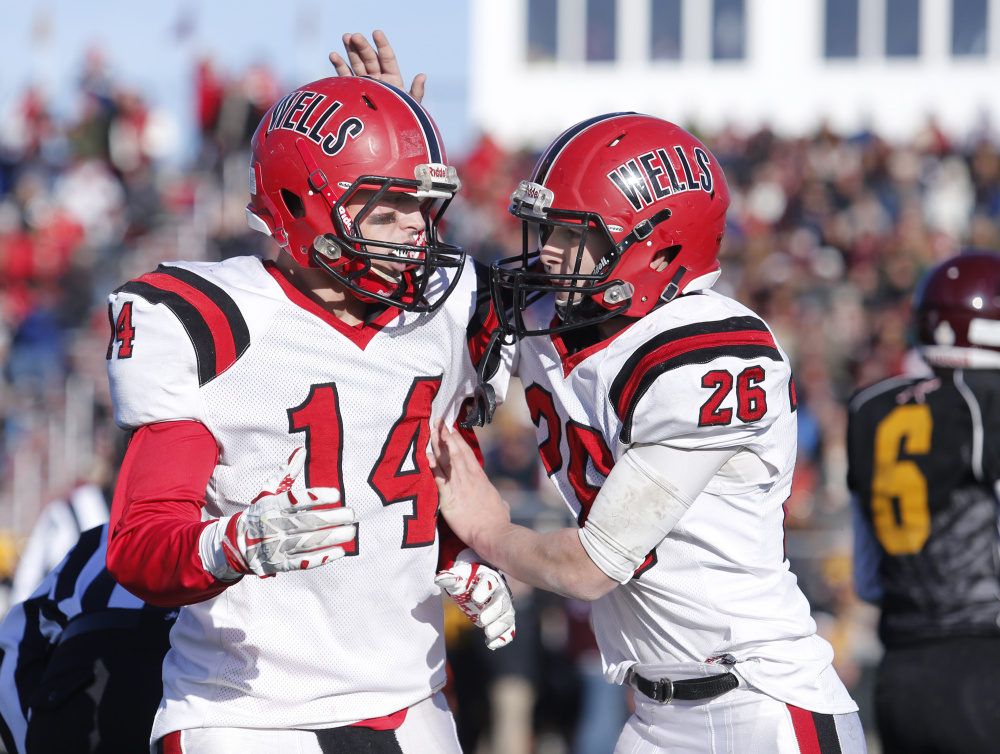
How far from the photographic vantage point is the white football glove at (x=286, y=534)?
2066mm

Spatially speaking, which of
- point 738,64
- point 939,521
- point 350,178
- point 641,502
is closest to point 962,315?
point 939,521

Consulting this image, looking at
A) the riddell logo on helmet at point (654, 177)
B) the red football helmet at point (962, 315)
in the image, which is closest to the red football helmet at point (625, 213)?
the riddell logo on helmet at point (654, 177)

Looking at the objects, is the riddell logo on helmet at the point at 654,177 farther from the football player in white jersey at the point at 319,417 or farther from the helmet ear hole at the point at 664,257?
the football player in white jersey at the point at 319,417

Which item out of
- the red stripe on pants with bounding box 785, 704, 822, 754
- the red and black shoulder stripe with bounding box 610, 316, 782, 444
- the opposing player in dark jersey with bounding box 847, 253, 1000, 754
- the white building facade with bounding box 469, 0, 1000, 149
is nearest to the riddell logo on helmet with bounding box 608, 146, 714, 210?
the red and black shoulder stripe with bounding box 610, 316, 782, 444

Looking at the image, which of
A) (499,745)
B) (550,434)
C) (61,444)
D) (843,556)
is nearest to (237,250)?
(61,444)

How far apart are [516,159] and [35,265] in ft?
21.3

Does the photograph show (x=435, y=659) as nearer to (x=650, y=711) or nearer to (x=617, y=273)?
(x=650, y=711)

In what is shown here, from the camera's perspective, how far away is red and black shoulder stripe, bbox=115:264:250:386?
251cm

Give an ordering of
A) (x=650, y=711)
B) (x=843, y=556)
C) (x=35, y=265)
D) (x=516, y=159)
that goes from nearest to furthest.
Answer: (x=650, y=711) < (x=843, y=556) < (x=35, y=265) < (x=516, y=159)

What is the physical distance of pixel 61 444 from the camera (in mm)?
8781

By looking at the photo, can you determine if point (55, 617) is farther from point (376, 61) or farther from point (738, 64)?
point (738, 64)

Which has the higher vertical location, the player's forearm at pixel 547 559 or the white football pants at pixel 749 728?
the player's forearm at pixel 547 559

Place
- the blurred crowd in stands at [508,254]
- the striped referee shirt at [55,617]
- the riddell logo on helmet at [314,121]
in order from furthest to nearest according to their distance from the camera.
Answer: the blurred crowd in stands at [508,254], the striped referee shirt at [55,617], the riddell logo on helmet at [314,121]

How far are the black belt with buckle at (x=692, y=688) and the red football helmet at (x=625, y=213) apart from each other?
0.86m
